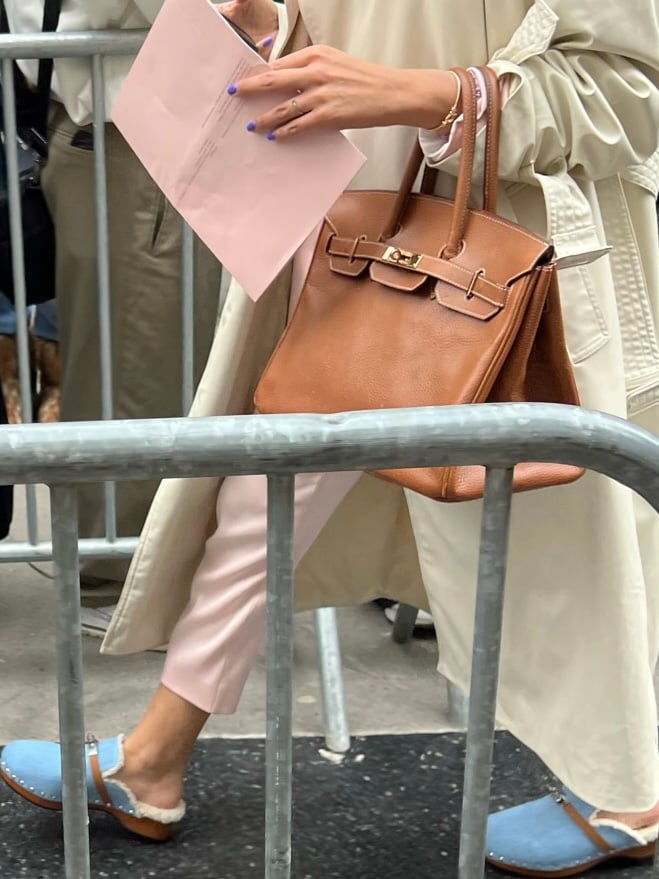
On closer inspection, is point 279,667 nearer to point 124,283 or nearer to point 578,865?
point 578,865

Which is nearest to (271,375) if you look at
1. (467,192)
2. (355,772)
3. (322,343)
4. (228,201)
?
(322,343)

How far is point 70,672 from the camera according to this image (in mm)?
1061

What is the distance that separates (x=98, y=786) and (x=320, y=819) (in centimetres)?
41

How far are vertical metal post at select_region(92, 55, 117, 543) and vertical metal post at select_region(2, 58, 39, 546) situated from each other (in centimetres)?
15

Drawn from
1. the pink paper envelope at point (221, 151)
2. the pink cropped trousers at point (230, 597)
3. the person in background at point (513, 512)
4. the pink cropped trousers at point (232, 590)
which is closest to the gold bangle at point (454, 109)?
the person in background at point (513, 512)

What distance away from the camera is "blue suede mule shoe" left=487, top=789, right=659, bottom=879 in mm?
1978

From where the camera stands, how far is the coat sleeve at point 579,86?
1.54 metres

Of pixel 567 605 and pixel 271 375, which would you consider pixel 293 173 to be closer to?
pixel 271 375

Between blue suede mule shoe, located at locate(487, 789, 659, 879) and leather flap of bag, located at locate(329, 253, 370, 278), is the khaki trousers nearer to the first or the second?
leather flap of bag, located at locate(329, 253, 370, 278)

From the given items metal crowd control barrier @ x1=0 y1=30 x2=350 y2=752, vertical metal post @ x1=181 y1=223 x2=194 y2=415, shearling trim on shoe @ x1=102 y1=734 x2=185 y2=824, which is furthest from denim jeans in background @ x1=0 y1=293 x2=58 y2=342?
shearling trim on shoe @ x1=102 y1=734 x2=185 y2=824

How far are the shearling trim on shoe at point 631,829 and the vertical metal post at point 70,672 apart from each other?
1.07 metres

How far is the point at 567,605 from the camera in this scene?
70.4 inches

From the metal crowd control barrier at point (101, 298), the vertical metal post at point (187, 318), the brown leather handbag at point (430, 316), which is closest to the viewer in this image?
the brown leather handbag at point (430, 316)

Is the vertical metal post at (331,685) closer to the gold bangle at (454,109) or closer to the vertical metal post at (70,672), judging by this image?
the gold bangle at (454,109)
